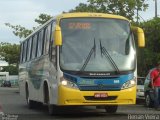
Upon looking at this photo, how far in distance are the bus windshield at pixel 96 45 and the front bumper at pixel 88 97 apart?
0.67 metres

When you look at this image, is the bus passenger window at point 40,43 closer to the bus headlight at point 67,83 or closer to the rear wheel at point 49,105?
the rear wheel at point 49,105

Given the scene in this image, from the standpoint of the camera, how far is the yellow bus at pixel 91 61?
1563 cm

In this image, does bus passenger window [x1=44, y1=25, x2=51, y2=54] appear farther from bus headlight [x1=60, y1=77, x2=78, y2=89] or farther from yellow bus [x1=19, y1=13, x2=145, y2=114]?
bus headlight [x1=60, y1=77, x2=78, y2=89]

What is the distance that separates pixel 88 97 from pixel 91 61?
109cm

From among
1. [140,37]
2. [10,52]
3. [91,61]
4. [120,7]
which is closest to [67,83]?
[91,61]

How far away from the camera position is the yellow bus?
15633mm

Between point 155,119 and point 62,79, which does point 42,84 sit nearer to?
point 62,79

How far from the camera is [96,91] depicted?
1566 centimetres

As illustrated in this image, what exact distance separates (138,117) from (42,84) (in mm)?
4224

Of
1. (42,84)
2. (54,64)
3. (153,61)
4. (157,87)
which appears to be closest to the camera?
(54,64)

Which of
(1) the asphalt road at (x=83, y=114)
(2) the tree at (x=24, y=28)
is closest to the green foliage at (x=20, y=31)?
(2) the tree at (x=24, y=28)

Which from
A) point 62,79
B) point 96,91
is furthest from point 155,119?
point 62,79

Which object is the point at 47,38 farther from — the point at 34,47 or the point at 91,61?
the point at 34,47

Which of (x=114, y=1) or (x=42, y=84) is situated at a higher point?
(x=114, y=1)
